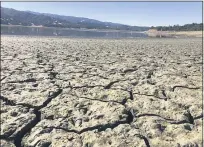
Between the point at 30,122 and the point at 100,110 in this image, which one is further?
the point at 100,110

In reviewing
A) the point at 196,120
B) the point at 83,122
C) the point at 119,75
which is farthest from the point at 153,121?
the point at 119,75

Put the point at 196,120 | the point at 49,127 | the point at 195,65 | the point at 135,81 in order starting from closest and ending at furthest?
the point at 49,127, the point at 196,120, the point at 135,81, the point at 195,65

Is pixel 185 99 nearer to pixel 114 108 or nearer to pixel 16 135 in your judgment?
pixel 114 108

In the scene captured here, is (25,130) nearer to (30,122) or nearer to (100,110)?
(30,122)

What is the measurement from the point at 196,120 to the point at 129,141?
2.76ft

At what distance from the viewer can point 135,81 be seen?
14.7ft

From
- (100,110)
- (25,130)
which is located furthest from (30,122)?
(100,110)

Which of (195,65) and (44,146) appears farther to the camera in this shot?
(195,65)

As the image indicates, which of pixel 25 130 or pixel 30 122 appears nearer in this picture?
pixel 25 130

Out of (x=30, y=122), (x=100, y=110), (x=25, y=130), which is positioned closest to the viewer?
(x=25, y=130)

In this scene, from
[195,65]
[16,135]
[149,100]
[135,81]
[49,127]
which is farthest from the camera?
[195,65]

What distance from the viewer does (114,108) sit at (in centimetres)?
307

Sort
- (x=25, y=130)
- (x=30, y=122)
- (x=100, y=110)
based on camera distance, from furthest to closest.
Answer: (x=100, y=110) < (x=30, y=122) < (x=25, y=130)

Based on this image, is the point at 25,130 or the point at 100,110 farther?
the point at 100,110
